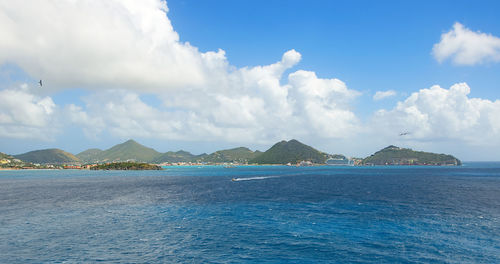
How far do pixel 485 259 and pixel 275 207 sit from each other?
155ft

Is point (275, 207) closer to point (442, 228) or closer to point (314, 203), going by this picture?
point (314, 203)

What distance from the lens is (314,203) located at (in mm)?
84000

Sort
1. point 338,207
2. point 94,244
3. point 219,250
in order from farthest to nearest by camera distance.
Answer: point 338,207 < point 94,244 < point 219,250

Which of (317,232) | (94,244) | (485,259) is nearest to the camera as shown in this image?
(485,259)

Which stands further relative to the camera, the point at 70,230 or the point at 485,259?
the point at 70,230

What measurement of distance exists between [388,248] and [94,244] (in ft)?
157

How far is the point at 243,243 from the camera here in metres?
45.5

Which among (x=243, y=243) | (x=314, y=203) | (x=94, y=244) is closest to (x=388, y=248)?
(x=243, y=243)

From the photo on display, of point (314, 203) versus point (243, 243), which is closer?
point (243, 243)

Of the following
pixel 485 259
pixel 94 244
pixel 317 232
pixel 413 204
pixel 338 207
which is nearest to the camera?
pixel 485 259

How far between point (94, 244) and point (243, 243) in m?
24.8

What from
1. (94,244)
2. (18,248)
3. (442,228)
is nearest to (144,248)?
(94,244)

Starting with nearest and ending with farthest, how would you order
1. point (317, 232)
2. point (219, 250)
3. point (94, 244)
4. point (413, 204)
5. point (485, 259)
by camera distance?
point (485, 259) → point (219, 250) → point (94, 244) → point (317, 232) → point (413, 204)

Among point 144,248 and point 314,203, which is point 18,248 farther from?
point 314,203
